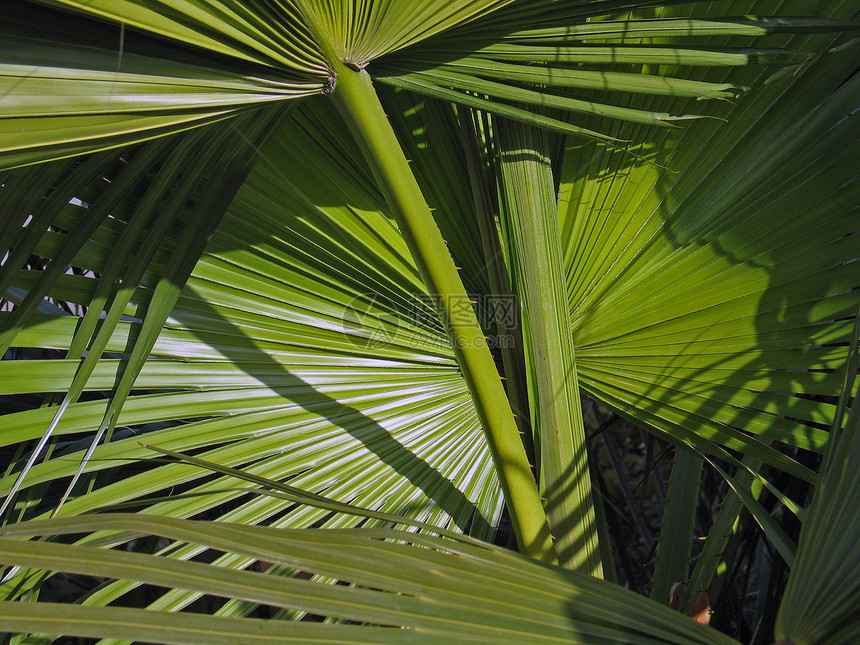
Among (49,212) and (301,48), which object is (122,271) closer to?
(49,212)

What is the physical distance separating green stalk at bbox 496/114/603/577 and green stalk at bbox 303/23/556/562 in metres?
0.04

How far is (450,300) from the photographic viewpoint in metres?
0.75

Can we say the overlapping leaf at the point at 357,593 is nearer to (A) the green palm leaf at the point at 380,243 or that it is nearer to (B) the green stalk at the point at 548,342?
(A) the green palm leaf at the point at 380,243

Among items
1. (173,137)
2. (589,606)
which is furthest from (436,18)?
(589,606)

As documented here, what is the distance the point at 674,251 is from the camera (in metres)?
0.90

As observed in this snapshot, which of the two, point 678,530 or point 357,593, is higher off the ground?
point 357,593

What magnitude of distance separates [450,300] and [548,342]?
166 mm

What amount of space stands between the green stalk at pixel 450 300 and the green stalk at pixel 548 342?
0.04 metres

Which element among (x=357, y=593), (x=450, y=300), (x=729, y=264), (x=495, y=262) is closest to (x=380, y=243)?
(x=495, y=262)

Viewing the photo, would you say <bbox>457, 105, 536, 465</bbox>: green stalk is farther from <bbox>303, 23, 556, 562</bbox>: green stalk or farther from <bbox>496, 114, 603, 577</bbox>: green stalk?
<bbox>303, 23, 556, 562</bbox>: green stalk

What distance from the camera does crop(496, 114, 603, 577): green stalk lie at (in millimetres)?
749

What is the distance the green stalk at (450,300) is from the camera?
0.73 m

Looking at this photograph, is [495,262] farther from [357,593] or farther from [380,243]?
[357,593]

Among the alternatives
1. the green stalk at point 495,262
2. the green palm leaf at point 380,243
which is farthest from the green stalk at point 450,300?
the green stalk at point 495,262
